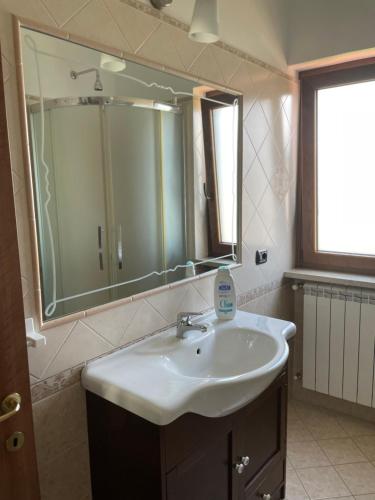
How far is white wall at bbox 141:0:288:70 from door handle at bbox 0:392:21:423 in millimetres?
1417

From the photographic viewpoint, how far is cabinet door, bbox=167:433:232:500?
1148 mm

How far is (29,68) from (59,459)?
3.87ft

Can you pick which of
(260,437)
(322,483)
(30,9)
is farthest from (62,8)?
(322,483)

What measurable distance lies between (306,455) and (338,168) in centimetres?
163

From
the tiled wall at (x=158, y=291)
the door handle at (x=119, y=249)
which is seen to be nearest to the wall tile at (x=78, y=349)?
the tiled wall at (x=158, y=291)

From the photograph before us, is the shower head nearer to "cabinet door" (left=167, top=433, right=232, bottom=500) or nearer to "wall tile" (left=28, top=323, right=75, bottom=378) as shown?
"wall tile" (left=28, top=323, right=75, bottom=378)

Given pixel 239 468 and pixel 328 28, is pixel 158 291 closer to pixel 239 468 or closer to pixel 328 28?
pixel 239 468

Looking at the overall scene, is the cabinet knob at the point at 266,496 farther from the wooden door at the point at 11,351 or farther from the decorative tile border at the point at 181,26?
the decorative tile border at the point at 181,26

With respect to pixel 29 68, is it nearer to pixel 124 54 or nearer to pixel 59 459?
pixel 124 54

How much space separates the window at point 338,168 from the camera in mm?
2234

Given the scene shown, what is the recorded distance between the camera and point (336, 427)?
2.35 metres

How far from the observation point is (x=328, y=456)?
2117 millimetres

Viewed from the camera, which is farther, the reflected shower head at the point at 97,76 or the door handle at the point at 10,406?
the reflected shower head at the point at 97,76

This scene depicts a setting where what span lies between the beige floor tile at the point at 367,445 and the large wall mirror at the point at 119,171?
1.30m
